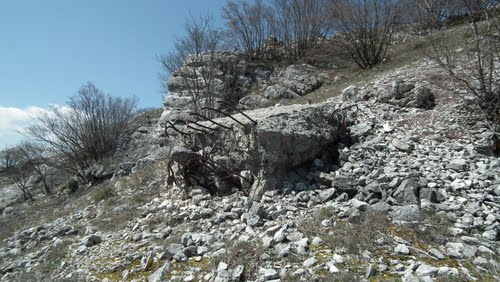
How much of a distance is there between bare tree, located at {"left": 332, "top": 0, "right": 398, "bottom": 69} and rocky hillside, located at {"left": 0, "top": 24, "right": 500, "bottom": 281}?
913 cm

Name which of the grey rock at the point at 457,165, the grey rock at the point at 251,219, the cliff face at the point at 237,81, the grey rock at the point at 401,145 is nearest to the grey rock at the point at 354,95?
the grey rock at the point at 401,145

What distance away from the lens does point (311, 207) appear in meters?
4.45

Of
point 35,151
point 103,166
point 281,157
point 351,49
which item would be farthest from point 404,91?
point 35,151

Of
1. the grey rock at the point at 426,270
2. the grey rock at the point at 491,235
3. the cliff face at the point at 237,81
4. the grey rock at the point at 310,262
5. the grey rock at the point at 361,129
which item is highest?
the cliff face at the point at 237,81

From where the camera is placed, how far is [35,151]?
23812 mm

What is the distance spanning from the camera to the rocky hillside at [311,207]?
3219mm

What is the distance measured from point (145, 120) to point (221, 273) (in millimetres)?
20900

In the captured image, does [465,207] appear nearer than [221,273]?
No

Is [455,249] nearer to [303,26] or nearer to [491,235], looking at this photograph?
[491,235]

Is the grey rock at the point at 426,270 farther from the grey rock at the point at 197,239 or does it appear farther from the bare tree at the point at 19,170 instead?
the bare tree at the point at 19,170

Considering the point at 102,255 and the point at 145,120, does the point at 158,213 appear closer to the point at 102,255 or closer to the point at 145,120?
the point at 102,255

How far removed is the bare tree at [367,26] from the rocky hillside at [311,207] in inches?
360

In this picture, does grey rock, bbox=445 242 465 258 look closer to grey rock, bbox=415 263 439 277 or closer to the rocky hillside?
the rocky hillside

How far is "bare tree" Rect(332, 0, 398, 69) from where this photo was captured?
1550 centimetres
